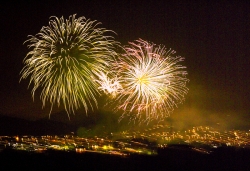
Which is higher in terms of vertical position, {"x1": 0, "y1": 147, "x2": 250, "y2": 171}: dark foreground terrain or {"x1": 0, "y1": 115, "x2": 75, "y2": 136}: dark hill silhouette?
{"x1": 0, "y1": 115, "x2": 75, "y2": 136}: dark hill silhouette

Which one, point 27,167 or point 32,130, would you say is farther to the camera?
point 32,130

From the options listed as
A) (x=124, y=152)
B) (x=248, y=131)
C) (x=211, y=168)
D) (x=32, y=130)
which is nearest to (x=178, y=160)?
Answer: (x=211, y=168)

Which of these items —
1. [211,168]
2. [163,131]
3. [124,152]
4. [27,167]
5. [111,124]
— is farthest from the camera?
[111,124]

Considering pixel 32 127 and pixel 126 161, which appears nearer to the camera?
pixel 126 161

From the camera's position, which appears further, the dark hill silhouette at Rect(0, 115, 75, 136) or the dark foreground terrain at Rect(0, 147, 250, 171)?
the dark hill silhouette at Rect(0, 115, 75, 136)

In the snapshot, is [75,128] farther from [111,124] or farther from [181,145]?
[181,145]

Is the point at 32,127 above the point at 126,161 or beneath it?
above

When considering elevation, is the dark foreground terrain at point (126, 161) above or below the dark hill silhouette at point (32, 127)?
below

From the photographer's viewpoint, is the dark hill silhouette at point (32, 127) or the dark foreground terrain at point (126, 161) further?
the dark hill silhouette at point (32, 127)
